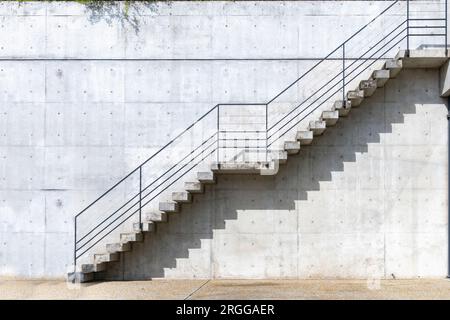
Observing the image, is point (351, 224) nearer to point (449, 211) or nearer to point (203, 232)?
point (449, 211)

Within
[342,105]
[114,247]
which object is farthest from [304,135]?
[114,247]

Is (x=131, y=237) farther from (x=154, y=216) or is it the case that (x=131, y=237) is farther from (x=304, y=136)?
(x=304, y=136)

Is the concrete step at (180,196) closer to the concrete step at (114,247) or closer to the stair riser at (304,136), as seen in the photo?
the concrete step at (114,247)

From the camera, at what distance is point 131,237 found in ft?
40.7

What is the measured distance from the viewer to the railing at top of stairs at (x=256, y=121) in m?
13.2

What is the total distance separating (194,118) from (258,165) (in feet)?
6.22

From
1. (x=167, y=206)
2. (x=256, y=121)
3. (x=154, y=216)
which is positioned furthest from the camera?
(x=256, y=121)

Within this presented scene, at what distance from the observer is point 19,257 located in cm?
1319

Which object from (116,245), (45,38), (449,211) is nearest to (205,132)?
(116,245)

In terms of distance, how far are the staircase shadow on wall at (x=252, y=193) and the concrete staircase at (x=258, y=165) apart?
451 mm

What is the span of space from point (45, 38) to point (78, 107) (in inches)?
65.1

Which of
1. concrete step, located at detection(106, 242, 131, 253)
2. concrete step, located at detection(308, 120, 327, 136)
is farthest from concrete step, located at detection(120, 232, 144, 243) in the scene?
concrete step, located at detection(308, 120, 327, 136)

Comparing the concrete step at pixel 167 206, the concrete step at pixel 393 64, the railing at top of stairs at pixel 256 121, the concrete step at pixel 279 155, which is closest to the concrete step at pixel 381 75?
the concrete step at pixel 393 64

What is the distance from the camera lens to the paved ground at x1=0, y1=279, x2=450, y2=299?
10.8 meters
